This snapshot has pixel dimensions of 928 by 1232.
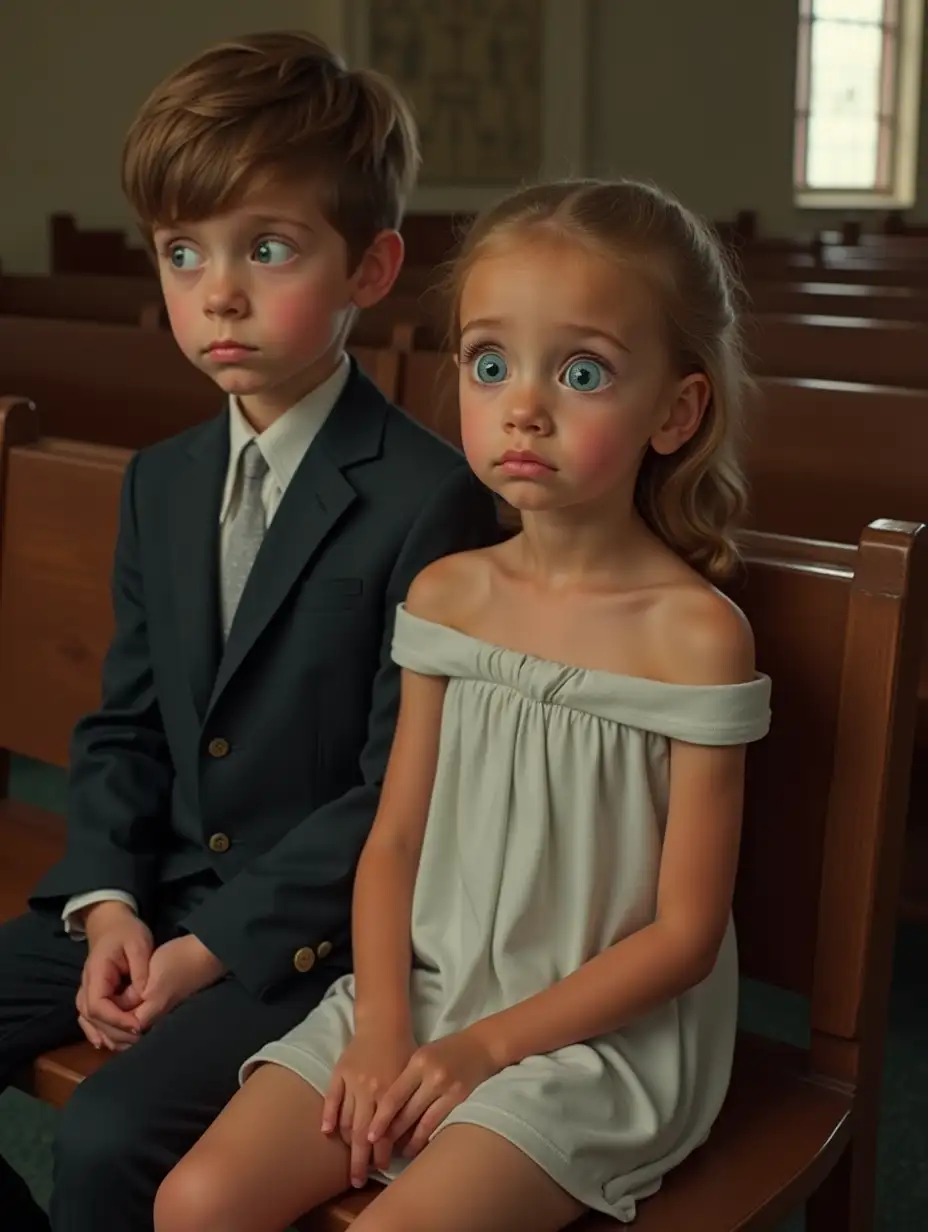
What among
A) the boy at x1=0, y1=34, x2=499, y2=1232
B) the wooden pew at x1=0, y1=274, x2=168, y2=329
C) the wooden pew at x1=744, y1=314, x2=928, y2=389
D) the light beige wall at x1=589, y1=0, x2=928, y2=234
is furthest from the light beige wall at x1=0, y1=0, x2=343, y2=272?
the boy at x1=0, y1=34, x2=499, y2=1232

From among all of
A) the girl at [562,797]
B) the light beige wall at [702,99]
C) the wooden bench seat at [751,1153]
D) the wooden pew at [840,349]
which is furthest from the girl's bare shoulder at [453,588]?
the light beige wall at [702,99]

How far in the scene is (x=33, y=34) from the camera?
549 centimetres

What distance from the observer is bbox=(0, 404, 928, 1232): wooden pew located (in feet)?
4.39

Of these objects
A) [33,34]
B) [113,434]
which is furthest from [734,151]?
[113,434]

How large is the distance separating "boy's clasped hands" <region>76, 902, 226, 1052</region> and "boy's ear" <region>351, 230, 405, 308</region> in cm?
62

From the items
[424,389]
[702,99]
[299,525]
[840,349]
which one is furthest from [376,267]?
[702,99]

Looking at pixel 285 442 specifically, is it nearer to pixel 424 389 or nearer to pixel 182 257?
pixel 182 257

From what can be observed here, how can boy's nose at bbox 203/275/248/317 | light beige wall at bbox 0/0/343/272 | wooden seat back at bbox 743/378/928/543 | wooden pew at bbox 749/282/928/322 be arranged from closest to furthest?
1. boy's nose at bbox 203/275/248/317
2. wooden seat back at bbox 743/378/928/543
3. wooden pew at bbox 749/282/928/322
4. light beige wall at bbox 0/0/343/272

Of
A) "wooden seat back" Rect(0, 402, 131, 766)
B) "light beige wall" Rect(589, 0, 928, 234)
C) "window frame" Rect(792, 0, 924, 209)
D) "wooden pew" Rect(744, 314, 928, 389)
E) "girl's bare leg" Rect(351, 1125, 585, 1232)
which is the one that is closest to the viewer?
"girl's bare leg" Rect(351, 1125, 585, 1232)

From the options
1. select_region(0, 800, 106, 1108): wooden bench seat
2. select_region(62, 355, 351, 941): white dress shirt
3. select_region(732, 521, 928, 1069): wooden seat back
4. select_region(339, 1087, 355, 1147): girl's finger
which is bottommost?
select_region(0, 800, 106, 1108): wooden bench seat

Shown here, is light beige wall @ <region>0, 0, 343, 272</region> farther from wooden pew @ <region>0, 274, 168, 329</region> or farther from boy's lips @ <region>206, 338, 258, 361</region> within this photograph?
boy's lips @ <region>206, 338, 258, 361</region>

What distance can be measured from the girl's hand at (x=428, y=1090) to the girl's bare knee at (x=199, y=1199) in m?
0.12

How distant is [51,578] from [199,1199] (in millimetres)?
950

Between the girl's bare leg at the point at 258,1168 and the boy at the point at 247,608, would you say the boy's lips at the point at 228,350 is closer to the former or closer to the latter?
the boy at the point at 247,608
